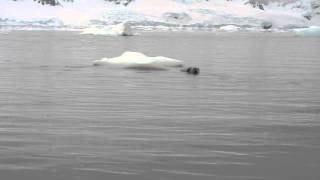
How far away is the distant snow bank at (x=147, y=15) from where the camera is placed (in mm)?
141250

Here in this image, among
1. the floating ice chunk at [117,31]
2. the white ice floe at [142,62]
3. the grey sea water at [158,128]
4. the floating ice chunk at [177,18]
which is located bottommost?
the floating ice chunk at [177,18]

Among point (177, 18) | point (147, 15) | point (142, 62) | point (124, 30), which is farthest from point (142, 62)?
point (147, 15)

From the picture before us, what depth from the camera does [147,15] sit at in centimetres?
15475

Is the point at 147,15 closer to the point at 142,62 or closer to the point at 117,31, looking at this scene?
the point at 117,31

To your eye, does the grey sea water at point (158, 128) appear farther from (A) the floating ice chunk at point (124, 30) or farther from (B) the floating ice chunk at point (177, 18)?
(B) the floating ice chunk at point (177, 18)

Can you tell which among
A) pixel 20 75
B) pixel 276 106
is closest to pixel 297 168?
pixel 276 106

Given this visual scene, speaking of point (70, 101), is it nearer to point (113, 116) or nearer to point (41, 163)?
point (113, 116)

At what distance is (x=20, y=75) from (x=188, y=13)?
5427 inches

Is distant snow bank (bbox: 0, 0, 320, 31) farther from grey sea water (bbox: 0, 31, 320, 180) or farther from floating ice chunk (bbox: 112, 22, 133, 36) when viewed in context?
grey sea water (bbox: 0, 31, 320, 180)

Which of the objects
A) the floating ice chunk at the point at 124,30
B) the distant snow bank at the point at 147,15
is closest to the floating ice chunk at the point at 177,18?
the distant snow bank at the point at 147,15

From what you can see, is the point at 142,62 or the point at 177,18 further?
the point at 177,18

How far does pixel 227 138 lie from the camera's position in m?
9.19

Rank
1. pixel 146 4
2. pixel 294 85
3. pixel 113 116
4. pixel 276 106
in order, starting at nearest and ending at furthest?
1. pixel 113 116
2. pixel 276 106
3. pixel 294 85
4. pixel 146 4

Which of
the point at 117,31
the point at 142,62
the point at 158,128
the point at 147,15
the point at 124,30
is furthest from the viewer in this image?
the point at 147,15
